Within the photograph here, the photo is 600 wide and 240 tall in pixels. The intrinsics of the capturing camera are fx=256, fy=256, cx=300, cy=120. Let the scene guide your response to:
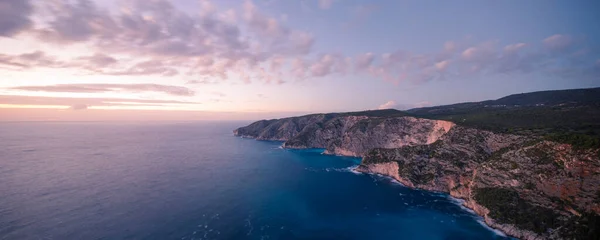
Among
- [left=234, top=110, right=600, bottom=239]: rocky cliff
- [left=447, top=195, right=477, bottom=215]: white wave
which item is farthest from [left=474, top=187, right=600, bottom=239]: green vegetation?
[left=447, top=195, right=477, bottom=215]: white wave

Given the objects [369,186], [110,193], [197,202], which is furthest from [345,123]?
[110,193]

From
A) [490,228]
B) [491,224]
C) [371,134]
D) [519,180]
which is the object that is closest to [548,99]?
[371,134]

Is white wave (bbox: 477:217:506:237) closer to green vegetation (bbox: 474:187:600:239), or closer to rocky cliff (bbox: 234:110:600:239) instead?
rocky cliff (bbox: 234:110:600:239)

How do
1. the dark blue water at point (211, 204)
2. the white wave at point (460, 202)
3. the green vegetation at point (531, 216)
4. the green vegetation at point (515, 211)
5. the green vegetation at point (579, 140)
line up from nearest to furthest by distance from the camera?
the green vegetation at point (531, 216)
the green vegetation at point (515, 211)
the dark blue water at point (211, 204)
the green vegetation at point (579, 140)
the white wave at point (460, 202)

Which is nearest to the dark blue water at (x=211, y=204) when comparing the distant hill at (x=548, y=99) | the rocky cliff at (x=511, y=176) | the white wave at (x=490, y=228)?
the white wave at (x=490, y=228)

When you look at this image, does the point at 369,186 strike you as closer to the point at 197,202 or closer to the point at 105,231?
the point at 197,202

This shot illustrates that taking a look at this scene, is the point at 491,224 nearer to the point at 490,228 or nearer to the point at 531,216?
the point at 490,228

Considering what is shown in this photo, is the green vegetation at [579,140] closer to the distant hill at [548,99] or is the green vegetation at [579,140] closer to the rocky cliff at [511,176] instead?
the rocky cliff at [511,176]
